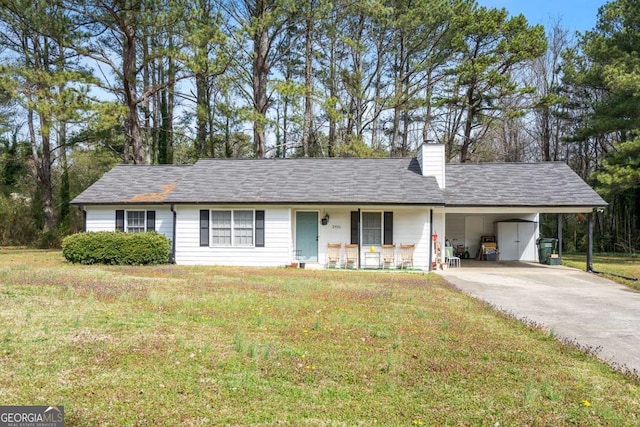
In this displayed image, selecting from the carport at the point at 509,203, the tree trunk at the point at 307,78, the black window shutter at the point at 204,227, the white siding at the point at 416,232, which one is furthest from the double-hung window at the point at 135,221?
the tree trunk at the point at 307,78

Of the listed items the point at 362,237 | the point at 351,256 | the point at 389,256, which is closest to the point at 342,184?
the point at 362,237

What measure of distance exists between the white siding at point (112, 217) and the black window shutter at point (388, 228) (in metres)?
7.76

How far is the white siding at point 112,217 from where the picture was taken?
1636 centimetres

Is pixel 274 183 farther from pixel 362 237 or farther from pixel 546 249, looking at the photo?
pixel 546 249

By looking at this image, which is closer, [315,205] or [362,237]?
[315,205]

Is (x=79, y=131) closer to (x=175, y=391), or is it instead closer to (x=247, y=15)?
(x=247, y=15)

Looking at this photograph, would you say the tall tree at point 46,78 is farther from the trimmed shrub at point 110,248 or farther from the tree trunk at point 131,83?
the trimmed shrub at point 110,248

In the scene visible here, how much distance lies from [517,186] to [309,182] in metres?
7.71

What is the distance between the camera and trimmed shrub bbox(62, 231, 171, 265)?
14.6 meters

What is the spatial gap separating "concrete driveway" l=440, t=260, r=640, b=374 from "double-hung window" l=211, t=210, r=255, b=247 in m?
6.64

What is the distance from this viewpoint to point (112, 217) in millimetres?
16562

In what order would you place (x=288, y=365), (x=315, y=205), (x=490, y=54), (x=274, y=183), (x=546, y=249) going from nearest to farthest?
1. (x=288, y=365)
2. (x=315, y=205)
3. (x=274, y=183)
4. (x=546, y=249)
5. (x=490, y=54)

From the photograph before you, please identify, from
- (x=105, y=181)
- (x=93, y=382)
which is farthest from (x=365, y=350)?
(x=105, y=181)

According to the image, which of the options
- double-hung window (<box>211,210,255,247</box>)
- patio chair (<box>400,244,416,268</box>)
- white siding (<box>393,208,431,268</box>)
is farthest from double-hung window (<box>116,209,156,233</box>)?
patio chair (<box>400,244,416,268</box>)
